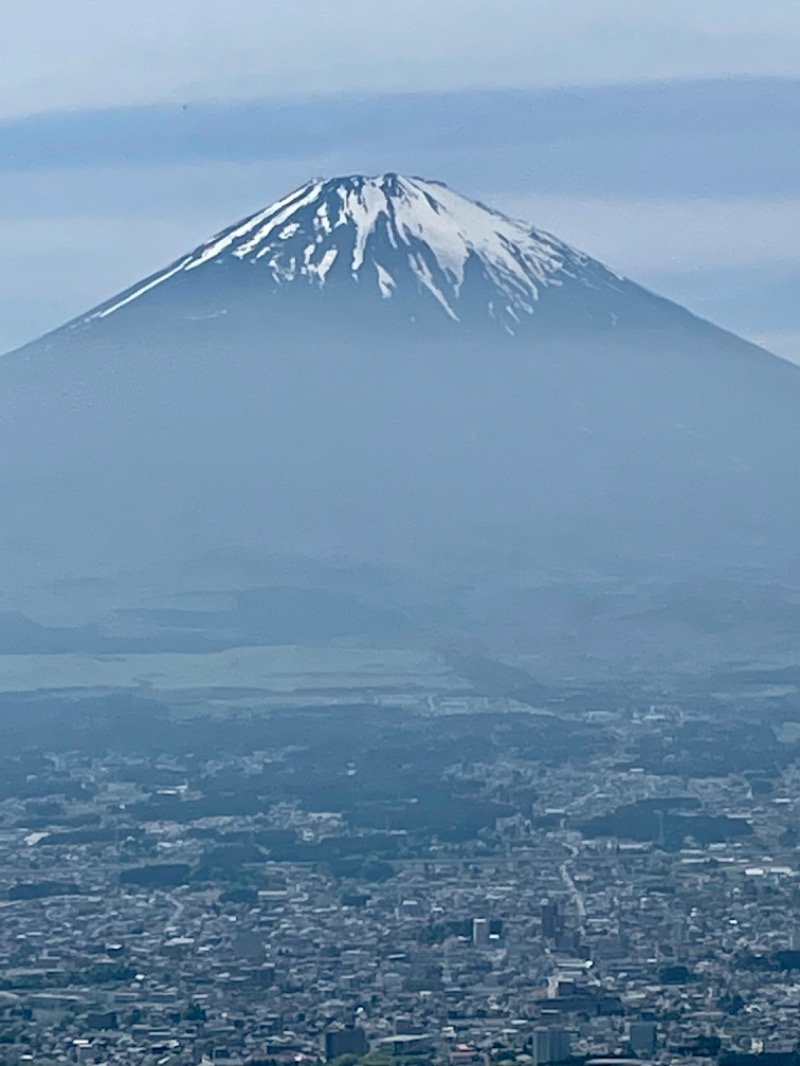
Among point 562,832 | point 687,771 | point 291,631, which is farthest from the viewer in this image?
point 291,631

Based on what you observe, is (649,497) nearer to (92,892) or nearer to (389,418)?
(389,418)

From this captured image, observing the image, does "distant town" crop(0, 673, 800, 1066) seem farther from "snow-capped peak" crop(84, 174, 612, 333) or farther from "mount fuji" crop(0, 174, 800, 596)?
"snow-capped peak" crop(84, 174, 612, 333)

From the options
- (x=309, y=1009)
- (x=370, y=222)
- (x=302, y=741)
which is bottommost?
(x=309, y=1009)

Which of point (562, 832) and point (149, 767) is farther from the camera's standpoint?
point (149, 767)

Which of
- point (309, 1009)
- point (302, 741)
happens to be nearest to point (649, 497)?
point (302, 741)

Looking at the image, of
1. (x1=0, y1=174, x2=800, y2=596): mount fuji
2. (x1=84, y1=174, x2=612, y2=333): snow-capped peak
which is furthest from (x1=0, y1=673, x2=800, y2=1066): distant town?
(x1=84, y1=174, x2=612, y2=333): snow-capped peak

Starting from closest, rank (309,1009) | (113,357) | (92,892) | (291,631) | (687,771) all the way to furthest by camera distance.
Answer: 1. (309,1009)
2. (92,892)
3. (687,771)
4. (291,631)
5. (113,357)

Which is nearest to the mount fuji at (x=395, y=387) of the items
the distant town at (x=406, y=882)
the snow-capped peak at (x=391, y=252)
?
the snow-capped peak at (x=391, y=252)

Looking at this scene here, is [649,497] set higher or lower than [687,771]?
higher
